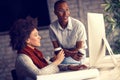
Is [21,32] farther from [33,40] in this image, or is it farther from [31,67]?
[31,67]

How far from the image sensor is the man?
3.67 meters

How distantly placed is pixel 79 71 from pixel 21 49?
25.9 inches

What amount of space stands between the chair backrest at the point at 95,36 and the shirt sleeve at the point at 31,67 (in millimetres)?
411

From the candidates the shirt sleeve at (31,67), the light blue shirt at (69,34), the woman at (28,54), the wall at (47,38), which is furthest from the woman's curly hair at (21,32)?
the wall at (47,38)

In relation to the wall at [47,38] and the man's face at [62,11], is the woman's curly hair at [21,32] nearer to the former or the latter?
the man's face at [62,11]

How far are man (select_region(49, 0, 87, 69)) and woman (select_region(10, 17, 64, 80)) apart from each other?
604 mm

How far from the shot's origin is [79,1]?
6.48 m

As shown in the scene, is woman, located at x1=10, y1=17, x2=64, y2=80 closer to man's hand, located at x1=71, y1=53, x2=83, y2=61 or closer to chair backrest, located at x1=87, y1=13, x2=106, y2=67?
chair backrest, located at x1=87, y1=13, x2=106, y2=67

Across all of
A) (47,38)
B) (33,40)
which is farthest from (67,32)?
(47,38)

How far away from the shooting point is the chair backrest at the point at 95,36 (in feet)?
9.30

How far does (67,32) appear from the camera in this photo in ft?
12.5

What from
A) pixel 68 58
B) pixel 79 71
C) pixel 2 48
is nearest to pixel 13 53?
pixel 2 48

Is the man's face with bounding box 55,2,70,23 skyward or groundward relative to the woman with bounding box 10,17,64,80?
skyward

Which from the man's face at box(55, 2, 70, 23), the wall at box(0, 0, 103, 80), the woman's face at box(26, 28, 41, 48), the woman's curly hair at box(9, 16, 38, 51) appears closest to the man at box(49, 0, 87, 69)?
the man's face at box(55, 2, 70, 23)
